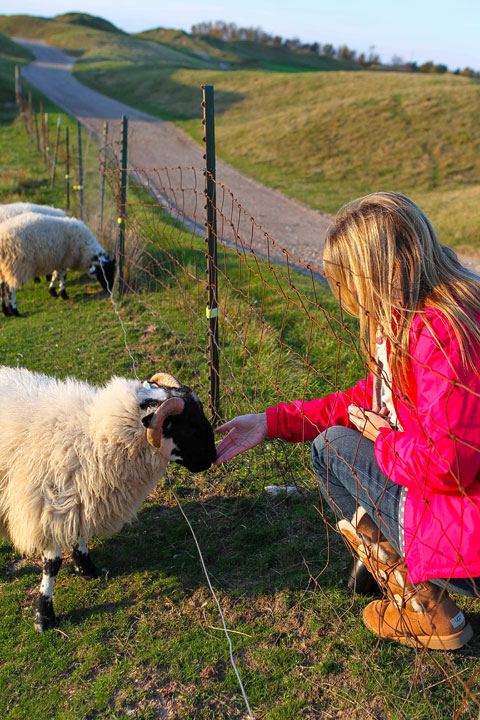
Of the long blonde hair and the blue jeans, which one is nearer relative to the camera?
the long blonde hair

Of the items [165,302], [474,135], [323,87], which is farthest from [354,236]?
[323,87]

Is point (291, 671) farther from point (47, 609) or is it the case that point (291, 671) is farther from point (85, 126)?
point (85, 126)

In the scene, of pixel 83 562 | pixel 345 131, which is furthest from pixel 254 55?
pixel 83 562

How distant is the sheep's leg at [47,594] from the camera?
2936 mm

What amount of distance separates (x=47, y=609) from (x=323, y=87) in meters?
29.9

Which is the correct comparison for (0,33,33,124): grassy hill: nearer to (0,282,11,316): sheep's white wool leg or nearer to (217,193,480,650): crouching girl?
(0,282,11,316): sheep's white wool leg

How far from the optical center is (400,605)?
8.40ft

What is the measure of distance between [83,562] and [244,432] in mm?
1305

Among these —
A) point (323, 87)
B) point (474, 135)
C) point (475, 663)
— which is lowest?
point (475, 663)

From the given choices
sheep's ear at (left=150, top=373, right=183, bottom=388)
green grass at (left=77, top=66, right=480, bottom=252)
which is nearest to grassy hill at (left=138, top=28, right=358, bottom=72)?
green grass at (left=77, top=66, right=480, bottom=252)

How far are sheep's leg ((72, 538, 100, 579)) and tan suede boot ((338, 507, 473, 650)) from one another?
1.58 meters

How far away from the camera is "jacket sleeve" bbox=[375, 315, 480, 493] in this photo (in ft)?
6.39

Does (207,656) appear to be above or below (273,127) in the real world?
below

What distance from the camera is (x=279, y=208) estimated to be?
14.5 m
